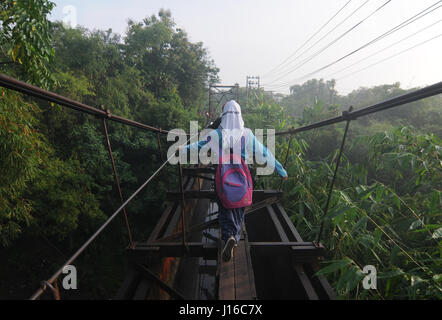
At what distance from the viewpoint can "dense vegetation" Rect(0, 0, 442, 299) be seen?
1.88m

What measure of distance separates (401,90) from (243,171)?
49.3ft

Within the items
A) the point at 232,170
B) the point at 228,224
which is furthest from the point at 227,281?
the point at 232,170

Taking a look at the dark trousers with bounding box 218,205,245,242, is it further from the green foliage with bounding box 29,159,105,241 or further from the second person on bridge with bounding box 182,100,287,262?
the green foliage with bounding box 29,159,105,241

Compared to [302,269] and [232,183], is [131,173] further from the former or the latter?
[302,269]

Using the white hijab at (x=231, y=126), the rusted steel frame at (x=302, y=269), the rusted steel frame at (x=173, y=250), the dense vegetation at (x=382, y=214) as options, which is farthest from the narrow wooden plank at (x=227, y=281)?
the white hijab at (x=231, y=126)

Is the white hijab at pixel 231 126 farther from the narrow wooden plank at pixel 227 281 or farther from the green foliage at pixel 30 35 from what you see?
the green foliage at pixel 30 35

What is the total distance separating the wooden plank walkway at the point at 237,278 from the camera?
48.9 inches

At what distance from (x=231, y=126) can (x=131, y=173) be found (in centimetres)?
790

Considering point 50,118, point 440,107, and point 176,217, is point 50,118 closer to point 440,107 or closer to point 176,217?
point 176,217

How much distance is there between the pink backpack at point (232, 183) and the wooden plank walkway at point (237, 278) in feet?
1.25

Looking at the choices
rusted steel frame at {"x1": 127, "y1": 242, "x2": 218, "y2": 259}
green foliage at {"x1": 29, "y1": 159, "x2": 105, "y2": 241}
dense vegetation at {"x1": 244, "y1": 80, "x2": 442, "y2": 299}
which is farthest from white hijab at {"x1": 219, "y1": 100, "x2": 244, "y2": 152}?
green foliage at {"x1": 29, "y1": 159, "x2": 105, "y2": 241}

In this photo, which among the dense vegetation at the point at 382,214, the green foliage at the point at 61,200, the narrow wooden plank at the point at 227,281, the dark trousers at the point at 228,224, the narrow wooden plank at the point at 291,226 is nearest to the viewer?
the narrow wooden plank at the point at 227,281

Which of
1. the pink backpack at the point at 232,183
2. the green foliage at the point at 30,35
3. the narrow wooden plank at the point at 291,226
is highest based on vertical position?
the green foliage at the point at 30,35
